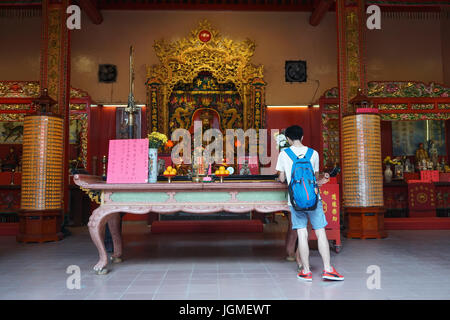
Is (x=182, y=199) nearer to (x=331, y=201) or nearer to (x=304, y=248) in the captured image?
(x=304, y=248)

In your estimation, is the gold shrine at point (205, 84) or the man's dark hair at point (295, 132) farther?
the gold shrine at point (205, 84)

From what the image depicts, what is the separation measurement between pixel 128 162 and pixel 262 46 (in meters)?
6.08

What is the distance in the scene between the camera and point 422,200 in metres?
6.28

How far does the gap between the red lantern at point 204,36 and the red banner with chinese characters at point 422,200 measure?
5.42 m

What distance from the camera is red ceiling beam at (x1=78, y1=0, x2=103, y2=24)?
708cm

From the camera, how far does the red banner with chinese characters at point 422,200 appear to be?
6258mm

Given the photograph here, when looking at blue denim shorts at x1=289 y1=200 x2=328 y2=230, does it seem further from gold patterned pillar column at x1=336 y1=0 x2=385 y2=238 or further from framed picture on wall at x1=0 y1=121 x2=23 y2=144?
framed picture on wall at x1=0 y1=121 x2=23 y2=144

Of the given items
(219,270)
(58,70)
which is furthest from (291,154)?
(58,70)

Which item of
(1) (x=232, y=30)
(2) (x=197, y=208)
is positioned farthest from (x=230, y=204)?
(1) (x=232, y=30)

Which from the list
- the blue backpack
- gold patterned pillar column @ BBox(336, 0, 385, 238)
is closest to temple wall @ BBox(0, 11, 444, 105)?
gold patterned pillar column @ BBox(336, 0, 385, 238)

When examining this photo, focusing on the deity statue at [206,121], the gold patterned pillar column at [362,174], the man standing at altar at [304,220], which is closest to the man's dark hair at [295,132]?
the man standing at altar at [304,220]

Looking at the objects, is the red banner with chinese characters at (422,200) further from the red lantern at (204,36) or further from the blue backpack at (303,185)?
the red lantern at (204,36)

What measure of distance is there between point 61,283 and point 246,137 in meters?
5.58

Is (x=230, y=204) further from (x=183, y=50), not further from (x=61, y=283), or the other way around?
(x=183, y=50)
